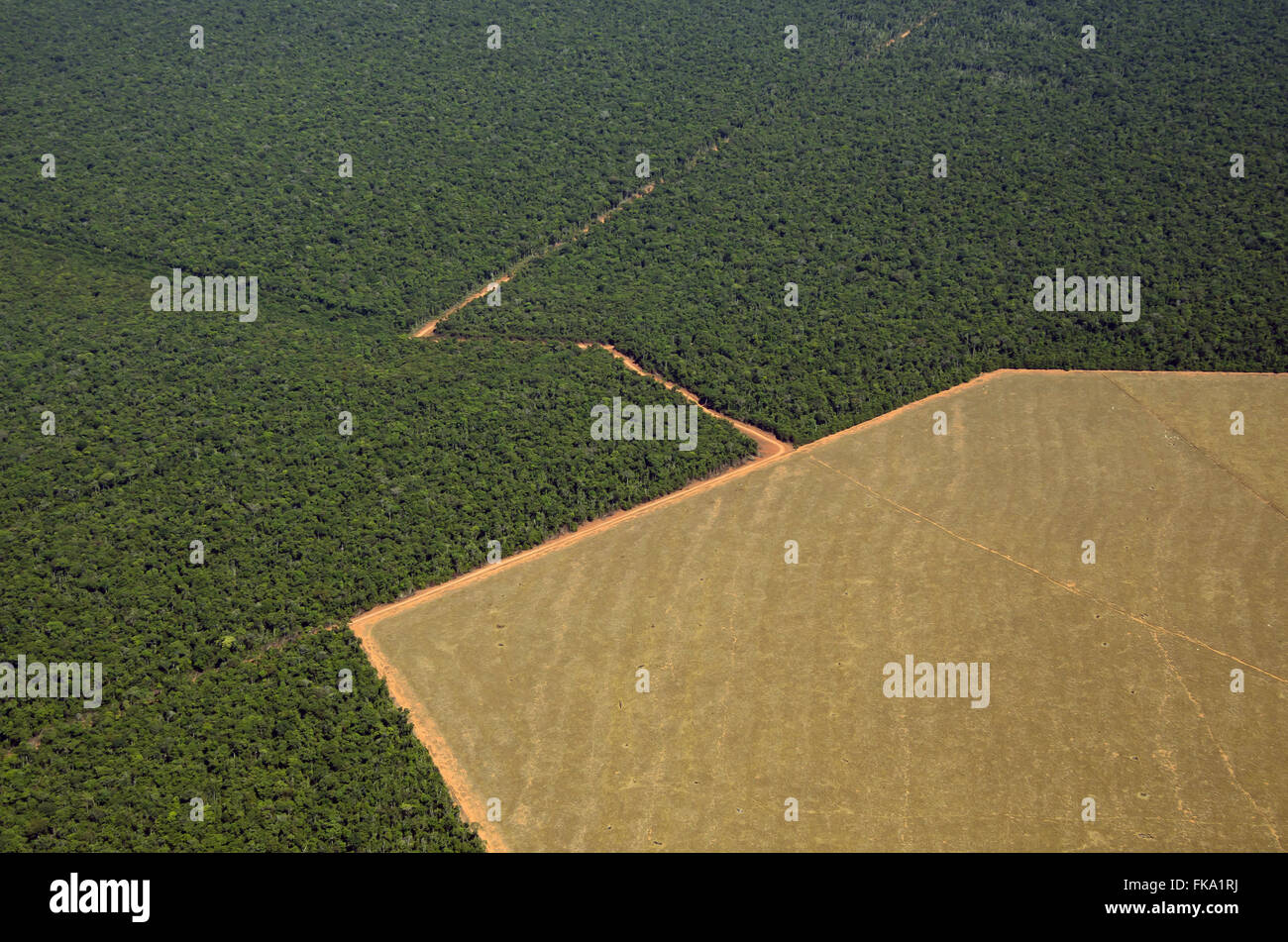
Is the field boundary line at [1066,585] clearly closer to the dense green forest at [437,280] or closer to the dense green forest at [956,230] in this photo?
the dense green forest at [437,280]

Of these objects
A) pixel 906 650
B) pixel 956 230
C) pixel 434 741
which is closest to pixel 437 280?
pixel 956 230

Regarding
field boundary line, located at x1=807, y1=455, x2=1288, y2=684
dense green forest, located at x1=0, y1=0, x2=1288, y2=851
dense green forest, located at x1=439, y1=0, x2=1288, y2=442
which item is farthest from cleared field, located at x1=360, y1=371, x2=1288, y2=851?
dense green forest, located at x1=439, y1=0, x2=1288, y2=442

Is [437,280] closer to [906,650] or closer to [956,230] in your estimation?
[956,230]

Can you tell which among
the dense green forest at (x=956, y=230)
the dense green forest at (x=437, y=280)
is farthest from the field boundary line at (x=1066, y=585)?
the dense green forest at (x=956, y=230)

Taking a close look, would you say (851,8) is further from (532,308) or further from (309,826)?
(309,826)

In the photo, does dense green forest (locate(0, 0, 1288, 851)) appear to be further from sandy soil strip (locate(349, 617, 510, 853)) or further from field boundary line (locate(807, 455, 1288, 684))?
field boundary line (locate(807, 455, 1288, 684))
